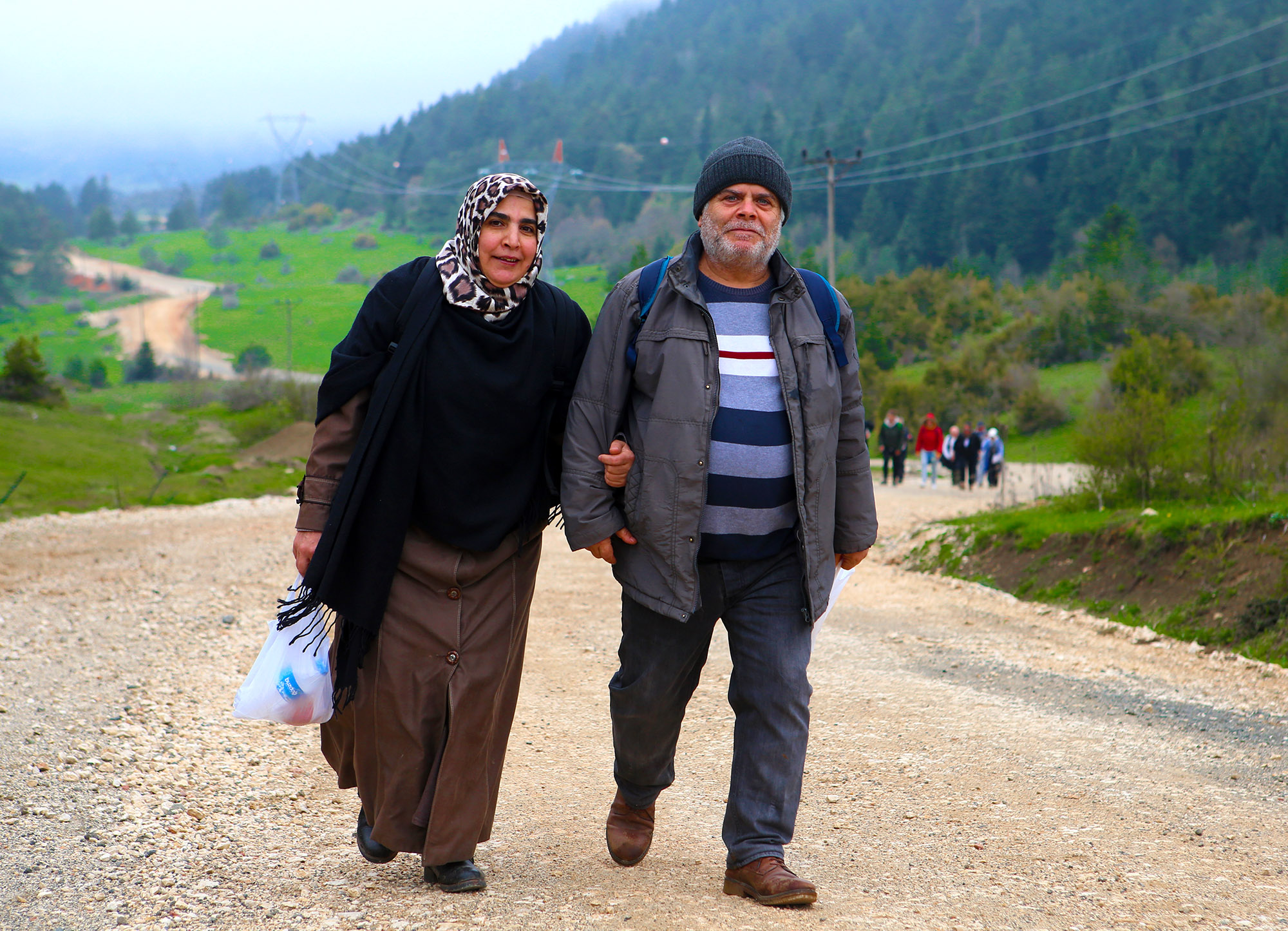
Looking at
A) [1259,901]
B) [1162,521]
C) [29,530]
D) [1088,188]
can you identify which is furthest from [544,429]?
[1088,188]

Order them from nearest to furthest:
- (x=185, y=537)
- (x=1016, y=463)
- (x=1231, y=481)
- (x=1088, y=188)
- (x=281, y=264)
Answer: (x=1231, y=481), (x=185, y=537), (x=1016, y=463), (x=1088, y=188), (x=281, y=264)

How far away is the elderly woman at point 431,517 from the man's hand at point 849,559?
860mm

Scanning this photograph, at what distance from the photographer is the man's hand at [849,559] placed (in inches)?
149

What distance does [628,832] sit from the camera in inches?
149

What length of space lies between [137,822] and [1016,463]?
28.6 metres

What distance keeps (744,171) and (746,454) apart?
0.92 metres

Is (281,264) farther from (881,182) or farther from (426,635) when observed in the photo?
(426,635)

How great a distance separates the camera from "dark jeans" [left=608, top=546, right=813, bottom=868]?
351cm

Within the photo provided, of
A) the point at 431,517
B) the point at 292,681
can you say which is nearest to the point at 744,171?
the point at 431,517

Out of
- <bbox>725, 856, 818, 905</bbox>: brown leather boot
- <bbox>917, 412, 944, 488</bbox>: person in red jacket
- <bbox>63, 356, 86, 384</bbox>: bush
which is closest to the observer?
<bbox>725, 856, 818, 905</bbox>: brown leather boot

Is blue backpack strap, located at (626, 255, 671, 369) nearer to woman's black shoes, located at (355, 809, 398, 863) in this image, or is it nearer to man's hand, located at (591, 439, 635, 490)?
man's hand, located at (591, 439, 635, 490)

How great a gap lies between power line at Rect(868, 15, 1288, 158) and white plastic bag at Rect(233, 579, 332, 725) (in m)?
88.7

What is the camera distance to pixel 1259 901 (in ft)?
11.4

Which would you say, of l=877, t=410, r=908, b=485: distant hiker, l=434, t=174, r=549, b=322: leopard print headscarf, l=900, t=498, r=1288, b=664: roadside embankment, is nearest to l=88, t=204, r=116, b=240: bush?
l=877, t=410, r=908, b=485: distant hiker
